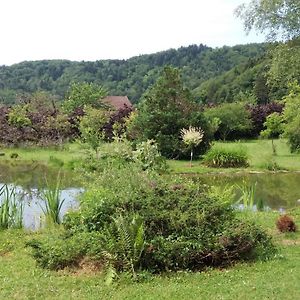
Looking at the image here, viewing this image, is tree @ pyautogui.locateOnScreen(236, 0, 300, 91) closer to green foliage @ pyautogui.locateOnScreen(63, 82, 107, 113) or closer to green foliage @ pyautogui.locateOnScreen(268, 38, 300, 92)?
green foliage @ pyautogui.locateOnScreen(268, 38, 300, 92)

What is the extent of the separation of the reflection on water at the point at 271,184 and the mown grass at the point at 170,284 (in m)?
6.74

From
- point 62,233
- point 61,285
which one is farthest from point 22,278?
point 62,233

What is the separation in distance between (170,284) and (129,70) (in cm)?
8004

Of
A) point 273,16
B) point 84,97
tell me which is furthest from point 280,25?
point 84,97

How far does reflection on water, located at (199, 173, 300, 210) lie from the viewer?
13.9 m

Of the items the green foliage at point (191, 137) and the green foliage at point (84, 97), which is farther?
the green foliage at point (84, 97)

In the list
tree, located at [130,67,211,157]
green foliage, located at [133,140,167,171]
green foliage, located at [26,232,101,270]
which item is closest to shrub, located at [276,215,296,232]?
green foliage, located at [26,232,101,270]

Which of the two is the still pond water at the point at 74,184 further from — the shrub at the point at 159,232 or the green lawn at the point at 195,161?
the shrub at the point at 159,232

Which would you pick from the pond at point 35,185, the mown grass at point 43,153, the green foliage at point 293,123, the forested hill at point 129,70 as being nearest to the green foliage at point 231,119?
the green foliage at point 293,123

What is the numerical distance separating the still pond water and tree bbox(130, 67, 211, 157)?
5.13m

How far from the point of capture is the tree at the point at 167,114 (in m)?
24.4

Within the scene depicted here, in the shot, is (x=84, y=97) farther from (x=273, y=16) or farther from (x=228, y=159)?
(x=273, y=16)

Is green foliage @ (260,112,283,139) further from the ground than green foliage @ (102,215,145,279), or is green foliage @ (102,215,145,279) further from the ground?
green foliage @ (102,215,145,279)

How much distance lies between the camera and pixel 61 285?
5.91 m
